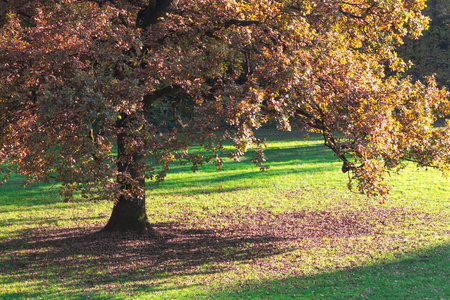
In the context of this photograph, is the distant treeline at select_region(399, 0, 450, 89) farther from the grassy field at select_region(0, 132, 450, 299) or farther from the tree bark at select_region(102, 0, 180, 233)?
the tree bark at select_region(102, 0, 180, 233)

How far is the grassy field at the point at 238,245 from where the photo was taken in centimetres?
1080

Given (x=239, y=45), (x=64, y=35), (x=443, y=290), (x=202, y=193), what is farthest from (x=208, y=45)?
(x=202, y=193)

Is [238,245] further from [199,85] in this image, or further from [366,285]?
[199,85]

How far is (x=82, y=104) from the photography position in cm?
923

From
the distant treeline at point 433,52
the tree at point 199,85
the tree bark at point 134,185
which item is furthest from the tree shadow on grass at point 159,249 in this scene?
the distant treeline at point 433,52

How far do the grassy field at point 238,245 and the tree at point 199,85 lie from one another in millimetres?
2282

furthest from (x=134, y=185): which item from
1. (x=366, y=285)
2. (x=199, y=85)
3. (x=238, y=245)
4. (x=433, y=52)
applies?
(x=433, y=52)

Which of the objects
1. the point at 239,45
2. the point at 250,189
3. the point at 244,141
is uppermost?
the point at 239,45

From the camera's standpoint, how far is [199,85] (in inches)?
456

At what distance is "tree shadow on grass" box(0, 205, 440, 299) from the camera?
437 inches

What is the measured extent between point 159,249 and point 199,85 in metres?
5.51

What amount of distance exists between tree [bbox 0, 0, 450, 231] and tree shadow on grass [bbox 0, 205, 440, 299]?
222cm

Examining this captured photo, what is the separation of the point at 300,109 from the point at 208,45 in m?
3.22

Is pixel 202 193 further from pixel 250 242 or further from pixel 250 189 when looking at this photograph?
pixel 250 242
